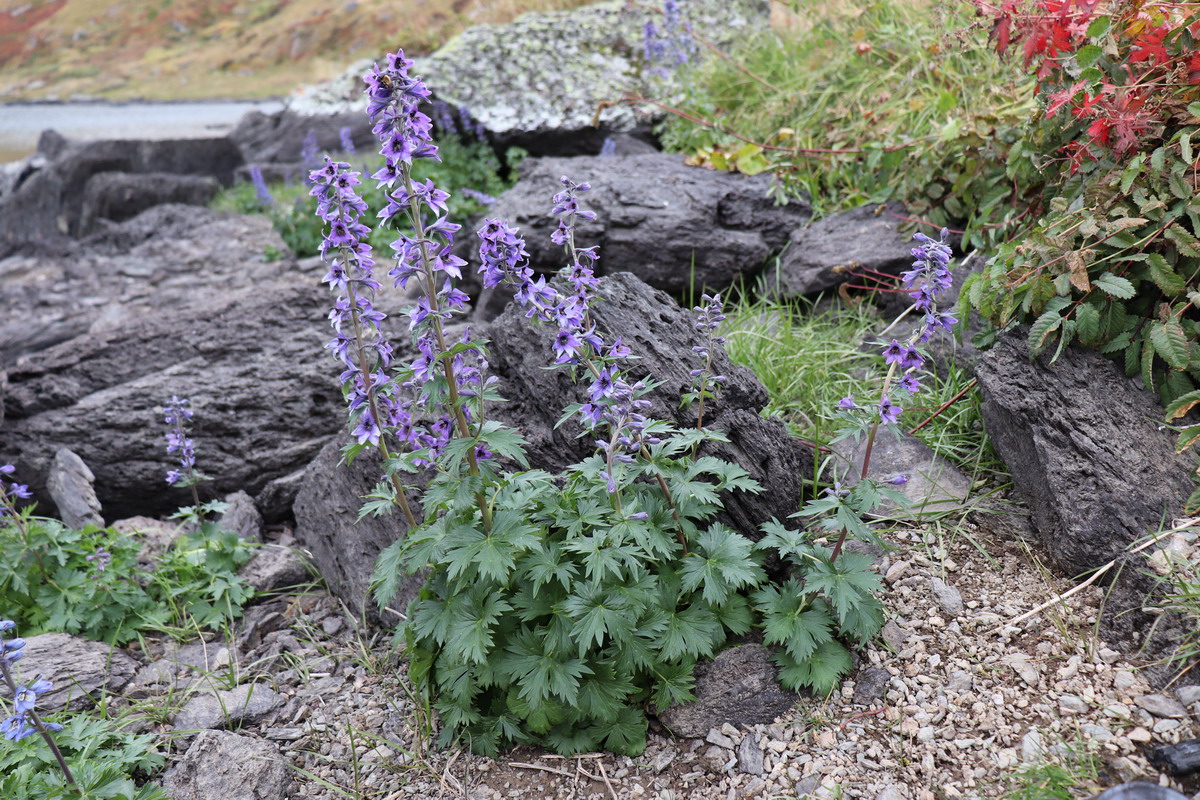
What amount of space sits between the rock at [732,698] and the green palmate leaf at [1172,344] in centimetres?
170

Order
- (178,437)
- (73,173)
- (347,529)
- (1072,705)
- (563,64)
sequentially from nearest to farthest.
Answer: (1072,705) < (347,529) < (178,437) < (563,64) < (73,173)

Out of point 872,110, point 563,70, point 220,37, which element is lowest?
point 872,110

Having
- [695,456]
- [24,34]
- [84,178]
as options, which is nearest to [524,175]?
[695,456]

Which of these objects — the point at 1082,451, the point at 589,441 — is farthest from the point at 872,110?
the point at 589,441

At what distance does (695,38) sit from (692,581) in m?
6.18

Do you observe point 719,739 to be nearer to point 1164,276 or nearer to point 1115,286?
point 1115,286

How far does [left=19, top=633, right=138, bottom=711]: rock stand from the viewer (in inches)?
117

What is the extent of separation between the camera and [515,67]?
755 cm

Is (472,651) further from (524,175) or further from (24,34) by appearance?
(24,34)

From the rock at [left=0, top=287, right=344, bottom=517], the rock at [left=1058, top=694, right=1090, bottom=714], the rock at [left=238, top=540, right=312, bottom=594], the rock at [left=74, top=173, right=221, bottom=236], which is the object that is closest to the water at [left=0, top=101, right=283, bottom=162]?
the rock at [left=74, top=173, right=221, bottom=236]

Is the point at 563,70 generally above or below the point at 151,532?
above

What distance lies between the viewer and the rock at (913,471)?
10.5ft

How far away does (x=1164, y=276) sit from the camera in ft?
9.04

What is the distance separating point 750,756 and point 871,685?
475 mm
